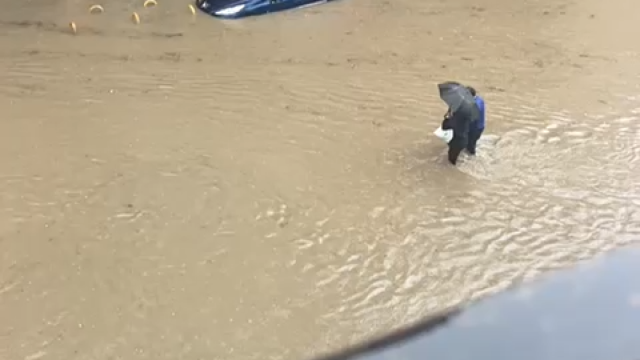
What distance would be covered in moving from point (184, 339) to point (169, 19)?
713 millimetres

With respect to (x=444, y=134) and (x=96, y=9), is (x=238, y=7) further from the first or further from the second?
(x=444, y=134)

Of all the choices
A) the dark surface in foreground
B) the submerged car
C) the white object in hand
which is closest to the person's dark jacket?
the white object in hand

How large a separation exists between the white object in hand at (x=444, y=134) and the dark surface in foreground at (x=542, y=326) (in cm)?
24

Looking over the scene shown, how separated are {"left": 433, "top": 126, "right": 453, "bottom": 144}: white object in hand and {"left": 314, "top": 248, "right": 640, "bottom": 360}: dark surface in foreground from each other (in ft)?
0.79

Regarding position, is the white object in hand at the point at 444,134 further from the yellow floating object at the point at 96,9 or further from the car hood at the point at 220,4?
the yellow floating object at the point at 96,9

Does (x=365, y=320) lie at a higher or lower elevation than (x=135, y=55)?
lower

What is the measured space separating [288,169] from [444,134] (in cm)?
21

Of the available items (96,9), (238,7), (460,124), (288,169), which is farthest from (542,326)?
(96,9)

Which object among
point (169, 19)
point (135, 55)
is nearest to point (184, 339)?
point (135, 55)

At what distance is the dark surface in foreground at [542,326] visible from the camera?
91 centimetres

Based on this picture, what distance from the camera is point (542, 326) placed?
944 millimetres

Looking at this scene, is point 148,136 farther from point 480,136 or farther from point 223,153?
point 480,136

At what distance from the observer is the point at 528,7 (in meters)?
1.53

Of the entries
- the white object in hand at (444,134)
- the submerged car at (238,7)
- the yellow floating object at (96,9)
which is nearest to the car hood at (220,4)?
the submerged car at (238,7)
